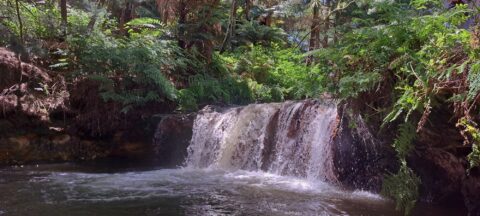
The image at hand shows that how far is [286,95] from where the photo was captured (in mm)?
15539

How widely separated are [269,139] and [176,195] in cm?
348

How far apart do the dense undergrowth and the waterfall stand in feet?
2.10

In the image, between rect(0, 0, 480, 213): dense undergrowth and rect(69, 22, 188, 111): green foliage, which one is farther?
rect(69, 22, 188, 111): green foliage

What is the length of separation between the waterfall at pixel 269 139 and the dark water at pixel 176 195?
0.47 metres

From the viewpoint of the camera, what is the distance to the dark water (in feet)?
18.8

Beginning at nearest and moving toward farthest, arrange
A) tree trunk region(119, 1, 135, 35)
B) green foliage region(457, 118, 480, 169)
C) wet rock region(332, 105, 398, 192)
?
green foliage region(457, 118, 480, 169), wet rock region(332, 105, 398, 192), tree trunk region(119, 1, 135, 35)

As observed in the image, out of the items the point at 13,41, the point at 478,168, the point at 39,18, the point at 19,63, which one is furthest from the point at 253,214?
the point at 39,18

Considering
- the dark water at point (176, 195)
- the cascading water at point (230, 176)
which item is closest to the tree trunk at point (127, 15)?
the cascading water at point (230, 176)

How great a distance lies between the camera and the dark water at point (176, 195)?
5723mm

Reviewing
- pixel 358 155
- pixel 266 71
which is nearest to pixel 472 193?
pixel 358 155

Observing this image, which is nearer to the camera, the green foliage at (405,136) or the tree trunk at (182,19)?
the green foliage at (405,136)

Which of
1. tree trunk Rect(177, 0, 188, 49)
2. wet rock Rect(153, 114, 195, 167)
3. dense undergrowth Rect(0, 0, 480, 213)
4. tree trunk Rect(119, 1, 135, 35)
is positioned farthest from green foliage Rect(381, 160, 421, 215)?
tree trunk Rect(119, 1, 135, 35)

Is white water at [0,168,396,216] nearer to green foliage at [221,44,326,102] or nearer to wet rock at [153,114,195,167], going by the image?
wet rock at [153,114,195,167]

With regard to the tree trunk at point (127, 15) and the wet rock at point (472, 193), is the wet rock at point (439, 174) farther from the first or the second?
the tree trunk at point (127, 15)
